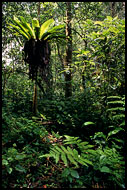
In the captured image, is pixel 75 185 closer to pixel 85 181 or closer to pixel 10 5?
pixel 85 181

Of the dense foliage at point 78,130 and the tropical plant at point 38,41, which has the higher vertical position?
the tropical plant at point 38,41

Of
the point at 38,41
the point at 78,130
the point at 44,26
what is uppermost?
the point at 44,26

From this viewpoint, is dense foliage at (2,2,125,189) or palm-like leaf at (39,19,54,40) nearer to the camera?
dense foliage at (2,2,125,189)

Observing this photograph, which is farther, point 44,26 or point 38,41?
point 38,41

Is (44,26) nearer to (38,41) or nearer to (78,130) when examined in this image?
(38,41)

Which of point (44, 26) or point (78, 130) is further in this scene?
point (78, 130)

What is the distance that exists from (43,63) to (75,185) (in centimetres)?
238

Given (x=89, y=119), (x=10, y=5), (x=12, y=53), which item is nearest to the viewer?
(x=89, y=119)

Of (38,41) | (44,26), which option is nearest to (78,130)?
(38,41)

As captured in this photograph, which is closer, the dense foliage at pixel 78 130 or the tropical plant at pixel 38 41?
the dense foliage at pixel 78 130

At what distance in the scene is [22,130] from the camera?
2275mm

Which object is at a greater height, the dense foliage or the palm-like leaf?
the palm-like leaf

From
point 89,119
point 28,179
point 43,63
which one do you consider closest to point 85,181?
point 28,179

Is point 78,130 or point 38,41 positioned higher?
point 38,41
